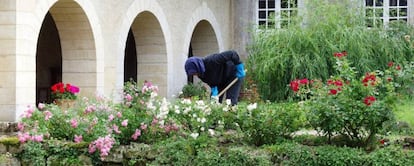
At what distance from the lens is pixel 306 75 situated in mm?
13102

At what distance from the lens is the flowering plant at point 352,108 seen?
20.3 feet

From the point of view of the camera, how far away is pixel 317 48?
13.2 meters

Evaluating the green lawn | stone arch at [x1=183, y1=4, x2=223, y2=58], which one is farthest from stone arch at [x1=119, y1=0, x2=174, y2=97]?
the green lawn

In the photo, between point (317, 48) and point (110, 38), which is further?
point (317, 48)

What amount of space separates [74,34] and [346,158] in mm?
5696

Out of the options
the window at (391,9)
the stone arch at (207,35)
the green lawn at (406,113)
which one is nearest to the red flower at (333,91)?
the green lawn at (406,113)

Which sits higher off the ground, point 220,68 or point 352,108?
point 220,68

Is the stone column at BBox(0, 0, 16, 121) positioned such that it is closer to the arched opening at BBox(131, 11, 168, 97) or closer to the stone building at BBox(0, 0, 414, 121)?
the stone building at BBox(0, 0, 414, 121)

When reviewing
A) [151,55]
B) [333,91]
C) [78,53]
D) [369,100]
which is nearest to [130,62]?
[151,55]

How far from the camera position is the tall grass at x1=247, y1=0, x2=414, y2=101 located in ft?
43.4

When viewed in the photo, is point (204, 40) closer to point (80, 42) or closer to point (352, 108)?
point (80, 42)

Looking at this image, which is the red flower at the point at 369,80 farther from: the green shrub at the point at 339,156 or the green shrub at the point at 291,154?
the green shrub at the point at 291,154

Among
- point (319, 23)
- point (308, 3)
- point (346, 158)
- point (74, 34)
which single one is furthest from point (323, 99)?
point (308, 3)

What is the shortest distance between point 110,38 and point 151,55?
8.18 feet
